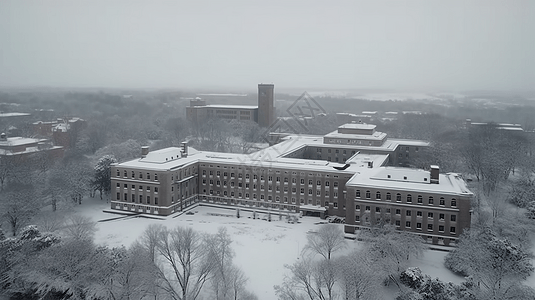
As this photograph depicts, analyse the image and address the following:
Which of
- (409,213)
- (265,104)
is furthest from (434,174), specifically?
(265,104)

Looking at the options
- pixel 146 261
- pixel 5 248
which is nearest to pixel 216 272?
pixel 146 261

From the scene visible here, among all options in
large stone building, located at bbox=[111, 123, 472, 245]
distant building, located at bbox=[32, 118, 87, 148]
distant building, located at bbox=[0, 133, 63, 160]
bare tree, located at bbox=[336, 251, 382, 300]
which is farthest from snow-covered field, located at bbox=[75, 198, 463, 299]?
distant building, located at bbox=[32, 118, 87, 148]

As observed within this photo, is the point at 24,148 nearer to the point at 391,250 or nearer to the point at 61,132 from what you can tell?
the point at 61,132

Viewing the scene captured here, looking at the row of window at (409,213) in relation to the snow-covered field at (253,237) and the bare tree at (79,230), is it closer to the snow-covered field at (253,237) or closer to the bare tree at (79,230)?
the snow-covered field at (253,237)

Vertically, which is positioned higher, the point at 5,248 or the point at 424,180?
the point at 424,180

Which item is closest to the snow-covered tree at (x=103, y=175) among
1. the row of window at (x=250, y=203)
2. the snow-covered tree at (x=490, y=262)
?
the row of window at (x=250, y=203)

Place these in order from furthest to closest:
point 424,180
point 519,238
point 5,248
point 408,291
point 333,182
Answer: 1. point 333,182
2. point 424,180
3. point 519,238
4. point 5,248
5. point 408,291

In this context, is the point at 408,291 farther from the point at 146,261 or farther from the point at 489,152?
the point at 489,152
